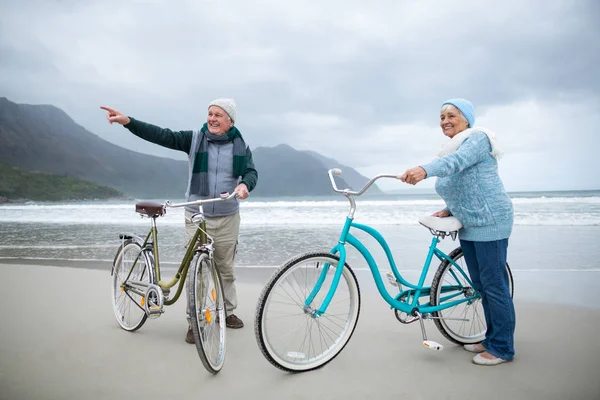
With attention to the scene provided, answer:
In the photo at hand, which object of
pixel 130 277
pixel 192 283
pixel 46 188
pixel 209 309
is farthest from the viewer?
pixel 46 188

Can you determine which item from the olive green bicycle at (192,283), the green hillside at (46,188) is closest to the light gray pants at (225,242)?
the olive green bicycle at (192,283)

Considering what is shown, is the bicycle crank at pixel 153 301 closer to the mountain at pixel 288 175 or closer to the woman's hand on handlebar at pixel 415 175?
the woman's hand on handlebar at pixel 415 175

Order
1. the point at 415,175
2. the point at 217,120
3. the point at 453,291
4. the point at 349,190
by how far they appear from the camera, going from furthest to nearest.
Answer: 1. the point at 217,120
2. the point at 453,291
3. the point at 349,190
4. the point at 415,175

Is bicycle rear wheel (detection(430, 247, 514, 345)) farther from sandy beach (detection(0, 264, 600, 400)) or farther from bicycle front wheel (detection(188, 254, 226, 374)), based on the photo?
bicycle front wheel (detection(188, 254, 226, 374))

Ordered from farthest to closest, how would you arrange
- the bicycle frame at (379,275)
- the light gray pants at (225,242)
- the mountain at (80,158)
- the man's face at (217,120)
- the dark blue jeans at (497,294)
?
the mountain at (80,158) → the light gray pants at (225,242) → the man's face at (217,120) → the dark blue jeans at (497,294) → the bicycle frame at (379,275)

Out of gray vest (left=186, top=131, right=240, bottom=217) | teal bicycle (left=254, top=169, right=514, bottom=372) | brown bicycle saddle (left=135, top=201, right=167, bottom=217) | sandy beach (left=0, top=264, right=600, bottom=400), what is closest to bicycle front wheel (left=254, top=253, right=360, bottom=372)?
teal bicycle (left=254, top=169, right=514, bottom=372)

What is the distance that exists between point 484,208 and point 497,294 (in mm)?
593

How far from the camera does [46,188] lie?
36.8 m

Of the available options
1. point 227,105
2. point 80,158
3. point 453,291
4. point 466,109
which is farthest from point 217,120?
point 80,158

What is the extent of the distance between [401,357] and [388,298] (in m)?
0.54

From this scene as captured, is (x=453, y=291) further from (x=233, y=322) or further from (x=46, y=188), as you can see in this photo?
(x=46, y=188)

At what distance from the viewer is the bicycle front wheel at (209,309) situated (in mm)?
2375

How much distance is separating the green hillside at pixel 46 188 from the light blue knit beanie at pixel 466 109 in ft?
125

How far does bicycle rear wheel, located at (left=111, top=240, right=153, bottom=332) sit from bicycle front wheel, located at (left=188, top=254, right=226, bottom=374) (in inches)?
23.4
